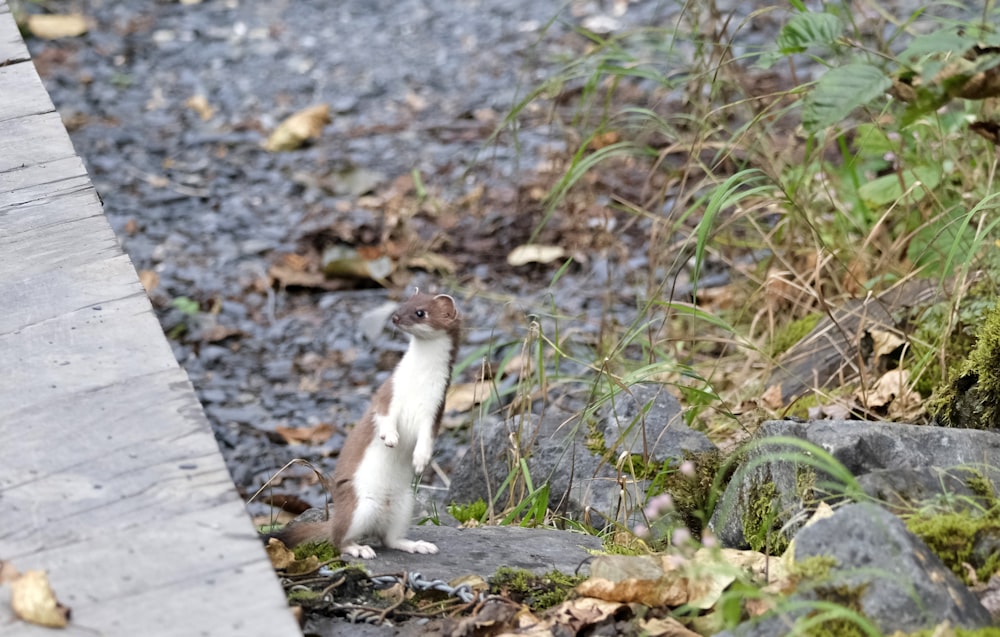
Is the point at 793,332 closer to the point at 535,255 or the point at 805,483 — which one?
the point at 535,255

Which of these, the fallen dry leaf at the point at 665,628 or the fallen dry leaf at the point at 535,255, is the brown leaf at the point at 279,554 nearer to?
the fallen dry leaf at the point at 665,628

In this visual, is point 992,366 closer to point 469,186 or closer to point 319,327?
point 319,327

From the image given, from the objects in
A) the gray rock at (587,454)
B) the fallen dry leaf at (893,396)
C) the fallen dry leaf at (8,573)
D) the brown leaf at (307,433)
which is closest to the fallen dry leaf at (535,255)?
the brown leaf at (307,433)

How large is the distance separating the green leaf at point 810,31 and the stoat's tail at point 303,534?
6.04ft

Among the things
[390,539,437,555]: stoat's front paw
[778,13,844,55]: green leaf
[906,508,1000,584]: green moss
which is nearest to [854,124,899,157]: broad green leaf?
[778,13,844,55]: green leaf

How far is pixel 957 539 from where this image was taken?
2410mm

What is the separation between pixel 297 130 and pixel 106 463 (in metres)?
5.41

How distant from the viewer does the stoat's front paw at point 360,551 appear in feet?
9.77

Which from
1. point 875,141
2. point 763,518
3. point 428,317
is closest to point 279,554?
point 428,317

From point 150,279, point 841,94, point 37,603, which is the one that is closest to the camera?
point 37,603

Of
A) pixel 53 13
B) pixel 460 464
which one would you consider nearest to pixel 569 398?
pixel 460 464

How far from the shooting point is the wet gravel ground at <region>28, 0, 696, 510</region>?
18.3 ft

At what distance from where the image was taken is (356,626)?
249 centimetres

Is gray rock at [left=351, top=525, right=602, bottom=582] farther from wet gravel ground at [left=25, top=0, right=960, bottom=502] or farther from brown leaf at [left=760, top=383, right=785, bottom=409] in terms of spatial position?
wet gravel ground at [left=25, top=0, right=960, bottom=502]
